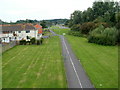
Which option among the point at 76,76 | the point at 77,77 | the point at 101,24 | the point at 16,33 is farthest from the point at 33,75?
the point at 101,24

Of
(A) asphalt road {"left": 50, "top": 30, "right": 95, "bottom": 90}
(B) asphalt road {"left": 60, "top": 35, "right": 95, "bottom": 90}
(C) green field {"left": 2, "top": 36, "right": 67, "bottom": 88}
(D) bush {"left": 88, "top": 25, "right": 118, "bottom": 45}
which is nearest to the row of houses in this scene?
(D) bush {"left": 88, "top": 25, "right": 118, "bottom": 45}

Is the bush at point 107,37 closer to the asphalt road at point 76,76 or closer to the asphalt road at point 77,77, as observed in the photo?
the asphalt road at point 77,77

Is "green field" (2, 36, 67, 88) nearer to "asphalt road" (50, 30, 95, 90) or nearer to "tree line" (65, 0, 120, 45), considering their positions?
"asphalt road" (50, 30, 95, 90)

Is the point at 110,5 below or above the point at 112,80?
above

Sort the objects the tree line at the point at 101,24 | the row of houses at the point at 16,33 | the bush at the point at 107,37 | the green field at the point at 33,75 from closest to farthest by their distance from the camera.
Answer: the green field at the point at 33,75
the bush at the point at 107,37
the tree line at the point at 101,24
the row of houses at the point at 16,33

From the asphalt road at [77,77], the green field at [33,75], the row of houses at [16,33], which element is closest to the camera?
the asphalt road at [77,77]

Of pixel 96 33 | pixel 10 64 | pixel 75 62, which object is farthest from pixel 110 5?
pixel 10 64

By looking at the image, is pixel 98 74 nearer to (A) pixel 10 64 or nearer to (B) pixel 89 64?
(B) pixel 89 64

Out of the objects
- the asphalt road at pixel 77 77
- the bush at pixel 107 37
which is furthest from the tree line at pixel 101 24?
the asphalt road at pixel 77 77

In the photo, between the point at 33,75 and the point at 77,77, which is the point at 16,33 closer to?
the point at 33,75

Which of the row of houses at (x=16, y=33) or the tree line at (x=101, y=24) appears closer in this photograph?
the tree line at (x=101, y=24)

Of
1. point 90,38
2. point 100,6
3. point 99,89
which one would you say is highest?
point 100,6
